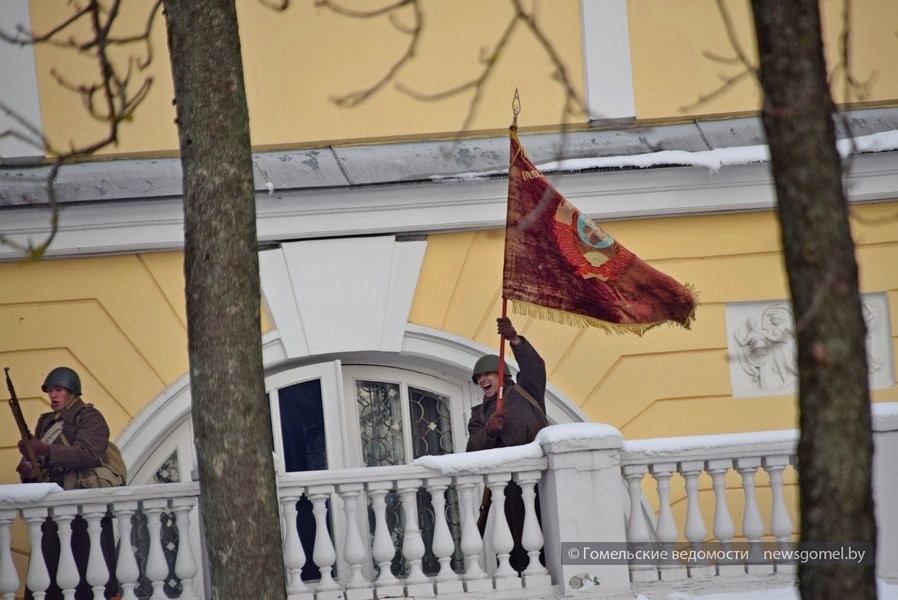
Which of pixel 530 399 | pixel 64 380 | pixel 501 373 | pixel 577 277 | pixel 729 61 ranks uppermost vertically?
pixel 729 61

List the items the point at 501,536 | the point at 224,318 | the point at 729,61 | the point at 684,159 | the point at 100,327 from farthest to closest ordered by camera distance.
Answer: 1. the point at 684,159
2. the point at 100,327
3. the point at 729,61
4. the point at 501,536
5. the point at 224,318

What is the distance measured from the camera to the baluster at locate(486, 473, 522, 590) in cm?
771

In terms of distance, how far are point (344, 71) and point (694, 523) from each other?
4.11 metres

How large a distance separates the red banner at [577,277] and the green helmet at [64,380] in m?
2.55

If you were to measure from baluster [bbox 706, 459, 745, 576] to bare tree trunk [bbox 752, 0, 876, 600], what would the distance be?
3.35 m

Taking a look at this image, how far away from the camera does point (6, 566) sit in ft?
24.2

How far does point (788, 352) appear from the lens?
10.1m

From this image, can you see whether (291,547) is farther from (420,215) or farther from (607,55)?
(607,55)

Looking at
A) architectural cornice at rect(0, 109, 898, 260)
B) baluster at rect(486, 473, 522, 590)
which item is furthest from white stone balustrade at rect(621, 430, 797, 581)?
architectural cornice at rect(0, 109, 898, 260)

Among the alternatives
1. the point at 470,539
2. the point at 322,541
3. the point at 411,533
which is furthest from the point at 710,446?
the point at 322,541

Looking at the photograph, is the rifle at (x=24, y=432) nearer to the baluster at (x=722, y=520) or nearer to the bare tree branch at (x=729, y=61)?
the baluster at (x=722, y=520)

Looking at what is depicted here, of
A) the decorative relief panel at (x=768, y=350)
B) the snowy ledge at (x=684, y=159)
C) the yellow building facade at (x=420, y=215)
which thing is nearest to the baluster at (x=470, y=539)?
the yellow building facade at (x=420, y=215)

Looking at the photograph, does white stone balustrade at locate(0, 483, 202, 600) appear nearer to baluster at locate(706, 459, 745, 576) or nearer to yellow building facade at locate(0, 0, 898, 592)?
yellow building facade at locate(0, 0, 898, 592)

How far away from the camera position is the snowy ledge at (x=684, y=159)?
9.89 m
